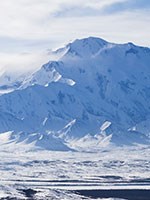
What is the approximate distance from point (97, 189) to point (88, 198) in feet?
101

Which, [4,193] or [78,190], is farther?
[78,190]

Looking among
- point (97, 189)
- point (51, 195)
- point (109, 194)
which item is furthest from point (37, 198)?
point (97, 189)

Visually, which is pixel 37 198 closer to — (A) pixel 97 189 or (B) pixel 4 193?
(B) pixel 4 193

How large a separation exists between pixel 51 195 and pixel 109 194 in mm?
19682

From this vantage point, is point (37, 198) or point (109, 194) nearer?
point (37, 198)

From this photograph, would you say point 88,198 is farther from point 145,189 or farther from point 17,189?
point 145,189

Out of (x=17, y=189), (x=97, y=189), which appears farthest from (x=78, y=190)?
(x=17, y=189)

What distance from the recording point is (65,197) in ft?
546

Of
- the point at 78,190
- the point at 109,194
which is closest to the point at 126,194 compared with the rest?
the point at 109,194

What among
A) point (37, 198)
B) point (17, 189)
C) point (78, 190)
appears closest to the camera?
point (37, 198)

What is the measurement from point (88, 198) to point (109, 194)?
1599cm

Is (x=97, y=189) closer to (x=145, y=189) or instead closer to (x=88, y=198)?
(x=145, y=189)

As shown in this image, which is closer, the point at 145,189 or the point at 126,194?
the point at 126,194

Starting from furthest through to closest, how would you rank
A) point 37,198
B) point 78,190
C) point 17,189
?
point 78,190, point 17,189, point 37,198
